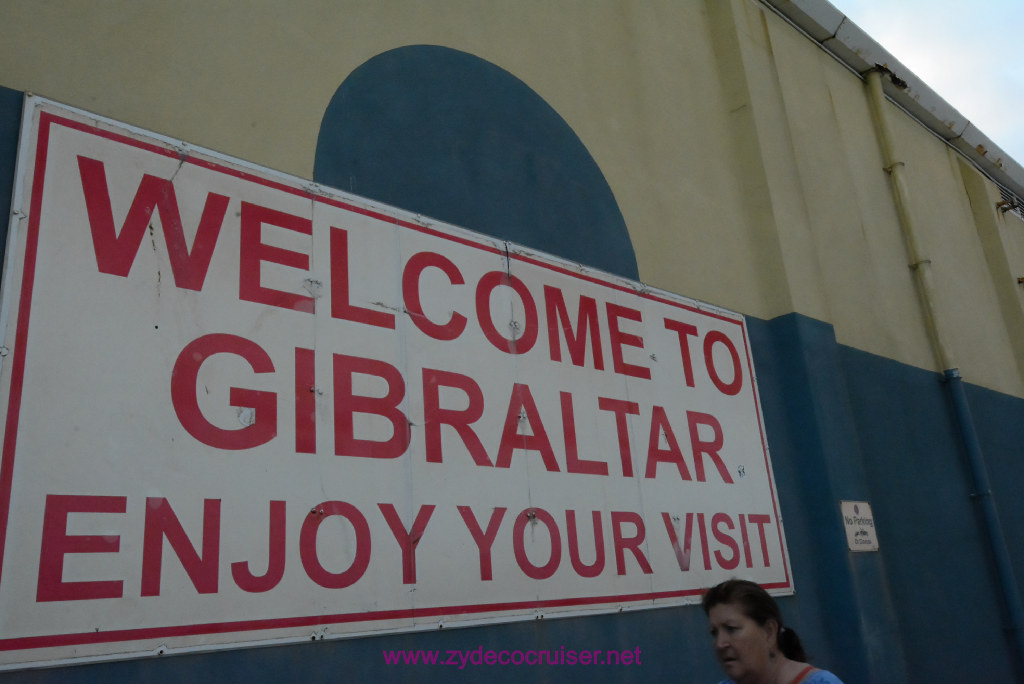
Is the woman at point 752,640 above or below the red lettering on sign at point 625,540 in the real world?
below

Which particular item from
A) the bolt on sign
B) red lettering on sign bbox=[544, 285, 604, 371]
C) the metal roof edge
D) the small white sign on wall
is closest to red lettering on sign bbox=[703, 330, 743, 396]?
the bolt on sign

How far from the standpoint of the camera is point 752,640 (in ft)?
6.57

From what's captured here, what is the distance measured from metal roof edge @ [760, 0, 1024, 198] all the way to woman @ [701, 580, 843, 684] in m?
4.32

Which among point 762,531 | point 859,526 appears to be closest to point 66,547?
point 762,531

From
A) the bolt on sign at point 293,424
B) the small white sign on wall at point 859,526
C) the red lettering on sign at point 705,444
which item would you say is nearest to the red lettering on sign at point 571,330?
the bolt on sign at point 293,424

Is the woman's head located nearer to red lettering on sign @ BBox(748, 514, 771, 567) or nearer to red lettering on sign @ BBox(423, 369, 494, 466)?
red lettering on sign @ BBox(423, 369, 494, 466)

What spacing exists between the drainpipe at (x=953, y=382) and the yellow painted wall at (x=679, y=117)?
0.26 feet

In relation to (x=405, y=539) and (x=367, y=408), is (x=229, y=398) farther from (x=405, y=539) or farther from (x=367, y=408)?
(x=405, y=539)

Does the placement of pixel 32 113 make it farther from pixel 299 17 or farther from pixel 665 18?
pixel 665 18

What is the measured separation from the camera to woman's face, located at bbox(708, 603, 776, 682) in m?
1.98

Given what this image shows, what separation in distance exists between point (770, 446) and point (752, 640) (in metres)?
2.10

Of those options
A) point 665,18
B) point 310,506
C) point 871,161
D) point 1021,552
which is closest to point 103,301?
point 310,506

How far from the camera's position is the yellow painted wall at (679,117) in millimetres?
2514

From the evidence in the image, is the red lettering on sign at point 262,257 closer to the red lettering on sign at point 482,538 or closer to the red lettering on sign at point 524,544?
the red lettering on sign at point 482,538
